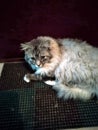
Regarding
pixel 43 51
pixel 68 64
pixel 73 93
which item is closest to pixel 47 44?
pixel 43 51

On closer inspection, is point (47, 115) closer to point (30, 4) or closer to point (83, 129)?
point (83, 129)

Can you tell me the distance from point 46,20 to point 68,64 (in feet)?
1.84

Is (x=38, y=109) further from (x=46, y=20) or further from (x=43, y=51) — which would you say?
(x=46, y=20)

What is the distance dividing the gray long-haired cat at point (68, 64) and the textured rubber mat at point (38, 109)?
0.09 metres

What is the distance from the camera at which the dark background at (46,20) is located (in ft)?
5.72

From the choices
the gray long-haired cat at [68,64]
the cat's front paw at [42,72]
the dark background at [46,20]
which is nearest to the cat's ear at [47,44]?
Answer: the gray long-haired cat at [68,64]

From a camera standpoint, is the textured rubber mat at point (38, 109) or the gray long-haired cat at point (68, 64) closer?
the textured rubber mat at point (38, 109)

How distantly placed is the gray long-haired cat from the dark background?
0.87ft

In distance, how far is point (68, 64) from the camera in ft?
5.21

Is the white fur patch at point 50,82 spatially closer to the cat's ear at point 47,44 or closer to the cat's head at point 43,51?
the cat's head at point 43,51

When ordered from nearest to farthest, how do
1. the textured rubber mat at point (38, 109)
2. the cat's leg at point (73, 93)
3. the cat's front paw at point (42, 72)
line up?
the textured rubber mat at point (38, 109), the cat's leg at point (73, 93), the cat's front paw at point (42, 72)

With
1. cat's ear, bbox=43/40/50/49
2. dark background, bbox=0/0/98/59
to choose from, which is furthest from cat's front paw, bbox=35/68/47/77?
dark background, bbox=0/0/98/59

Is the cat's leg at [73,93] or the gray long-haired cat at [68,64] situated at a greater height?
the gray long-haired cat at [68,64]

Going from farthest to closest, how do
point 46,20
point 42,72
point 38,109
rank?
point 46,20, point 42,72, point 38,109
